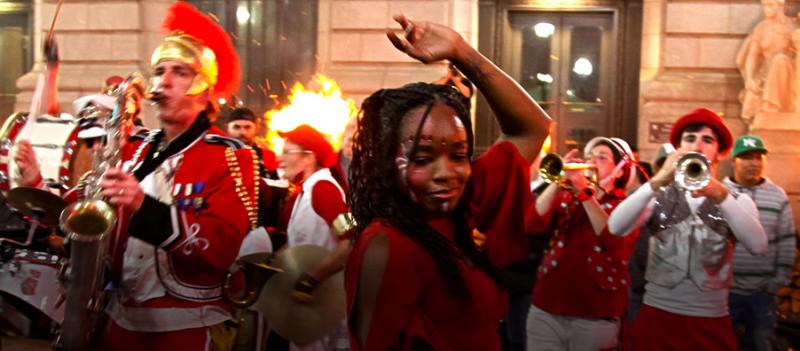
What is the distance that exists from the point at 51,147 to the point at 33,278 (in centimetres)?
84

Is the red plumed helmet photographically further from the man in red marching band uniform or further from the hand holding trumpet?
the hand holding trumpet

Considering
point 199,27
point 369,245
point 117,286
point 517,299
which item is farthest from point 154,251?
point 517,299

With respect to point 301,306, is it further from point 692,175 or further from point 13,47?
point 13,47

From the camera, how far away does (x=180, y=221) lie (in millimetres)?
3791

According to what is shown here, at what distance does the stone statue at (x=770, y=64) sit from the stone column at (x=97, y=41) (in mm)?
8072

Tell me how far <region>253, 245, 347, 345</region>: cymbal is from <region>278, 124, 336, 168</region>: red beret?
1183 mm

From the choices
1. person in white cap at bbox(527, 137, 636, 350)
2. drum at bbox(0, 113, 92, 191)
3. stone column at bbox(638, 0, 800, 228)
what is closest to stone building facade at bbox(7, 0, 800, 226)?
stone column at bbox(638, 0, 800, 228)

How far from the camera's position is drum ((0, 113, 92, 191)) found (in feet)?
17.7

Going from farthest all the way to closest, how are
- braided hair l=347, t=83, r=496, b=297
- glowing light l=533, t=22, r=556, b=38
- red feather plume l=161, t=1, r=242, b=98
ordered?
glowing light l=533, t=22, r=556, b=38 < red feather plume l=161, t=1, r=242, b=98 < braided hair l=347, t=83, r=496, b=297

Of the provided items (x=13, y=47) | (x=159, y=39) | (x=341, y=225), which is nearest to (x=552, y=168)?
(x=341, y=225)

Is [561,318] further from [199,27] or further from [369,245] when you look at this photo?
[369,245]

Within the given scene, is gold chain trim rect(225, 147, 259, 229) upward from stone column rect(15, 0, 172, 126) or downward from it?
downward

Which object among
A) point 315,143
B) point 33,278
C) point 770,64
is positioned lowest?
point 33,278

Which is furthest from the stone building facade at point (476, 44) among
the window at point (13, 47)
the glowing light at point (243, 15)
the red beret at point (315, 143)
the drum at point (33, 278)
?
the drum at point (33, 278)
